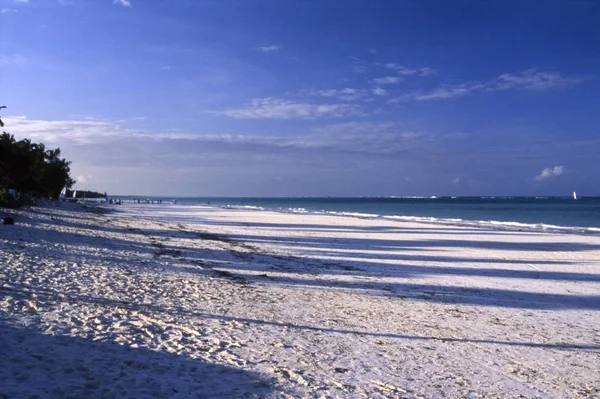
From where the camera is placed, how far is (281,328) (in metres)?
7.50

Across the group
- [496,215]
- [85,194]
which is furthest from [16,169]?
[85,194]

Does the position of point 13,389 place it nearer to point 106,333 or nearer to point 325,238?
point 106,333

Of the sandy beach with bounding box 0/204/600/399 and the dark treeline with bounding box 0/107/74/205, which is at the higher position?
the dark treeline with bounding box 0/107/74/205

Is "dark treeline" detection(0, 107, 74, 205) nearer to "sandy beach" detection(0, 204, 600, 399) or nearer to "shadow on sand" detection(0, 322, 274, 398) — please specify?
"sandy beach" detection(0, 204, 600, 399)

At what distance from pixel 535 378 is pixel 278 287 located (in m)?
6.34

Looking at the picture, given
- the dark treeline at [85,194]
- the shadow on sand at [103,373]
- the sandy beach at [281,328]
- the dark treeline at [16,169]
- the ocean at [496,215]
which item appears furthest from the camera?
the dark treeline at [85,194]

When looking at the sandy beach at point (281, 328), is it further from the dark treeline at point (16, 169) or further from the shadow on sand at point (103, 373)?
the dark treeline at point (16, 169)

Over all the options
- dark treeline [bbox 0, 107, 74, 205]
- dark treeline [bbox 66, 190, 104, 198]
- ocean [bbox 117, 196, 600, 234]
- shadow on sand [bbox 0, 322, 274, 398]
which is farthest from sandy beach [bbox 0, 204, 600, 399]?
dark treeline [bbox 66, 190, 104, 198]

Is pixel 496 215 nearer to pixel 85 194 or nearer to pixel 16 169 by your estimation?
pixel 16 169

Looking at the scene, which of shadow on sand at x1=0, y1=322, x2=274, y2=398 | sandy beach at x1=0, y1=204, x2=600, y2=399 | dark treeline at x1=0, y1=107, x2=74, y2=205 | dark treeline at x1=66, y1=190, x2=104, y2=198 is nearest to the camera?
shadow on sand at x1=0, y1=322, x2=274, y2=398

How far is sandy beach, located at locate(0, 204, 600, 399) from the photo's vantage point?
5.15 meters

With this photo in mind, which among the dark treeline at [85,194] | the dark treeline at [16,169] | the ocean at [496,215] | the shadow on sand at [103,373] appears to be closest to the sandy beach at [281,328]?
the shadow on sand at [103,373]

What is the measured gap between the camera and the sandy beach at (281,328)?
5152 mm

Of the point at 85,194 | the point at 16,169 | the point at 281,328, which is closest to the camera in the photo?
the point at 281,328
